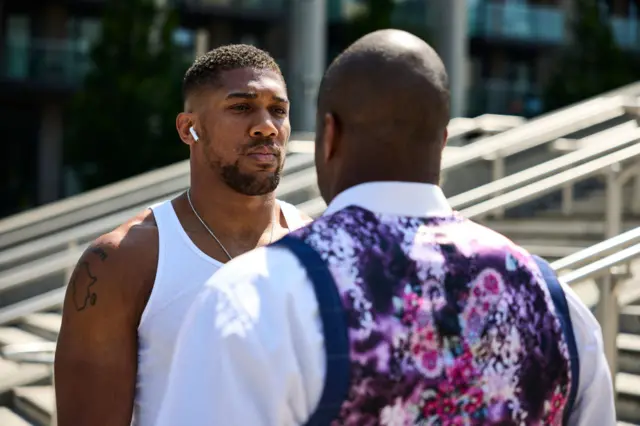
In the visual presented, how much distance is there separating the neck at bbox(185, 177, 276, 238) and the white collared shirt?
1.11 m

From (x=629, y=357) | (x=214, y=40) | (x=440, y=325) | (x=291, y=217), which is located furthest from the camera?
(x=214, y=40)

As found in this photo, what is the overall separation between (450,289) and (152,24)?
1727 centimetres

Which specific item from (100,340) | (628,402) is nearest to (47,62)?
(628,402)

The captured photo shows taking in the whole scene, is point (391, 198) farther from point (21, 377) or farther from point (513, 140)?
point (513, 140)

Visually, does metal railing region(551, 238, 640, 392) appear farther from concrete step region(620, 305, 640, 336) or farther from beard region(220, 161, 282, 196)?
beard region(220, 161, 282, 196)

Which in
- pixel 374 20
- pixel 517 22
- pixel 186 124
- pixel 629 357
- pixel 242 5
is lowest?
pixel 517 22

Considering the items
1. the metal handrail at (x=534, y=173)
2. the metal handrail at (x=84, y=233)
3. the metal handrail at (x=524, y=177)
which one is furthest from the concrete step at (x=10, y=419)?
the metal handrail at (x=534, y=173)

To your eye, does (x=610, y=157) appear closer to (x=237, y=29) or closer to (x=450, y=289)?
(x=450, y=289)

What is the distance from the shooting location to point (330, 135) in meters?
1.54

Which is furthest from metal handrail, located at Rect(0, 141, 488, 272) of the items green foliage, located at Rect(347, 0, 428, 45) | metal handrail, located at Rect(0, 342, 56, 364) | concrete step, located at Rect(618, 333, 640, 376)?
green foliage, located at Rect(347, 0, 428, 45)

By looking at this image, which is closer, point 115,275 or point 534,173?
point 115,275

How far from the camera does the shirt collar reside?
4.96ft

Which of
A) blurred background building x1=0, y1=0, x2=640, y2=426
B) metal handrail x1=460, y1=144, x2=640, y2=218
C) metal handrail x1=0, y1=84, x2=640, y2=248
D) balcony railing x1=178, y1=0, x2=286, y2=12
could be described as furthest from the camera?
balcony railing x1=178, y1=0, x2=286, y2=12

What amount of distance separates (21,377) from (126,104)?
37.1 ft
